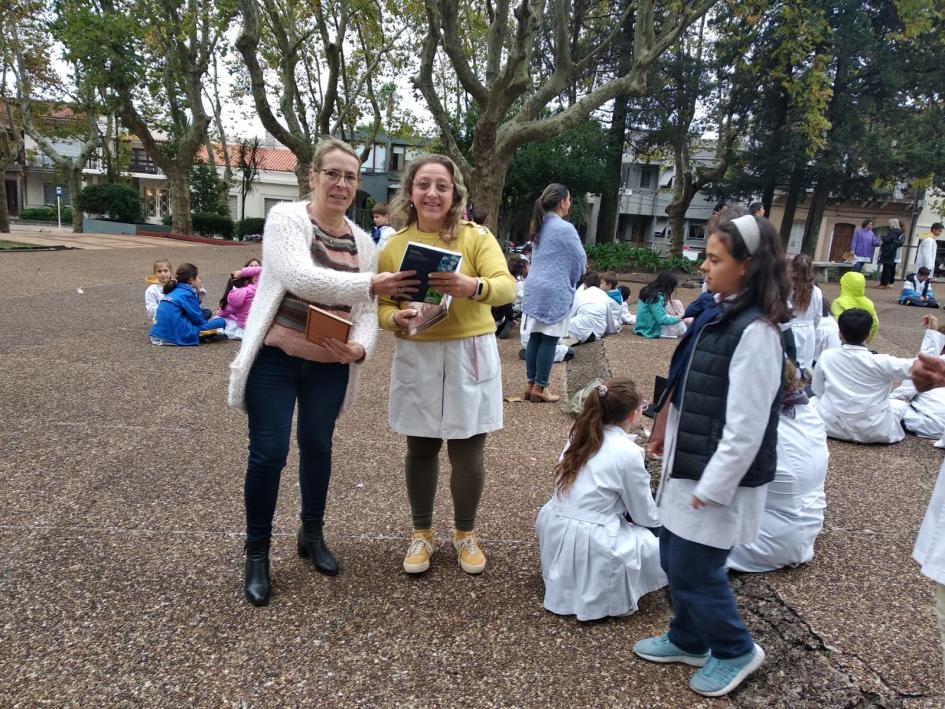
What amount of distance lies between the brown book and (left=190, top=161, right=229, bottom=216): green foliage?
32079 mm

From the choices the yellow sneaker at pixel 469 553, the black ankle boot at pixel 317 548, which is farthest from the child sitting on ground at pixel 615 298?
the black ankle boot at pixel 317 548

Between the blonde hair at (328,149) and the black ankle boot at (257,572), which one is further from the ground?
the blonde hair at (328,149)

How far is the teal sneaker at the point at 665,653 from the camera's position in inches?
91.6

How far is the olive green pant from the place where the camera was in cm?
286

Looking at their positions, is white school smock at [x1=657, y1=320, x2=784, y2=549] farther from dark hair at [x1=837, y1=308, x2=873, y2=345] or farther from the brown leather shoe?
the brown leather shoe

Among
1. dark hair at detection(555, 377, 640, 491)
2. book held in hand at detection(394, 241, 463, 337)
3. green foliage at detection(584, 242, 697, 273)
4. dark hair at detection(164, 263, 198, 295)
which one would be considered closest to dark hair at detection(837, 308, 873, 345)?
dark hair at detection(555, 377, 640, 491)

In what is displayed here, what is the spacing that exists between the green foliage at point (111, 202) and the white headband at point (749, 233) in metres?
28.3

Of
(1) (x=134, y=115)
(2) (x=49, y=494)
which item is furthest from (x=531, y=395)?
(1) (x=134, y=115)

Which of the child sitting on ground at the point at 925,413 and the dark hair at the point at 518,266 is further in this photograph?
the dark hair at the point at 518,266

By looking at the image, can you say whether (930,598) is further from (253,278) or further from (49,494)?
(253,278)

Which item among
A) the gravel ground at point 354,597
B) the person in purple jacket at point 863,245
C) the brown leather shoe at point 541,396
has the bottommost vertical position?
the gravel ground at point 354,597

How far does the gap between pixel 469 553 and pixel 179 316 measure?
5.68 meters

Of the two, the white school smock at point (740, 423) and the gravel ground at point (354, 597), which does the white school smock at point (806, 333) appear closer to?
the gravel ground at point (354, 597)

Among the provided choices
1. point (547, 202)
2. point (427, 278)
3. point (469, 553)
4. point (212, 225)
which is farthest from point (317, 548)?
point (212, 225)
